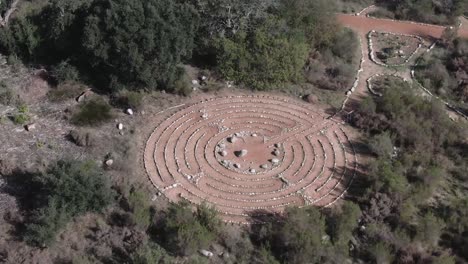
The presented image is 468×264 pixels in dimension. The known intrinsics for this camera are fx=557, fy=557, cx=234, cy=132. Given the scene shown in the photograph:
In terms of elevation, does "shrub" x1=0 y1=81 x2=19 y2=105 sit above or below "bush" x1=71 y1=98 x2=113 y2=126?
above

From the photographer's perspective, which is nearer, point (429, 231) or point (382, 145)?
point (429, 231)

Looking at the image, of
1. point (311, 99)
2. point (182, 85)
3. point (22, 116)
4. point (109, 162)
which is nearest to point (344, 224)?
point (311, 99)

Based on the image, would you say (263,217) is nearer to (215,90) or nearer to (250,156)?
(250,156)

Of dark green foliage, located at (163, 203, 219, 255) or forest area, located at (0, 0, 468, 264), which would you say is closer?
dark green foliage, located at (163, 203, 219, 255)

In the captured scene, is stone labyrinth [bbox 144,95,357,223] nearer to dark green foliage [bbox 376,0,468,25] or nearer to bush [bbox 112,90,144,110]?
bush [bbox 112,90,144,110]

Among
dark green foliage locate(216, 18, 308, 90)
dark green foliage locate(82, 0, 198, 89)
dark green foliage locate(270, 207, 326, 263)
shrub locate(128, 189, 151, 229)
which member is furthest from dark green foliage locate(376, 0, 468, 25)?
shrub locate(128, 189, 151, 229)

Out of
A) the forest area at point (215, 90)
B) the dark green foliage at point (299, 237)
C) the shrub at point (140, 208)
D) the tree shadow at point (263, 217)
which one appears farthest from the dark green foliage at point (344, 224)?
the shrub at point (140, 208)
